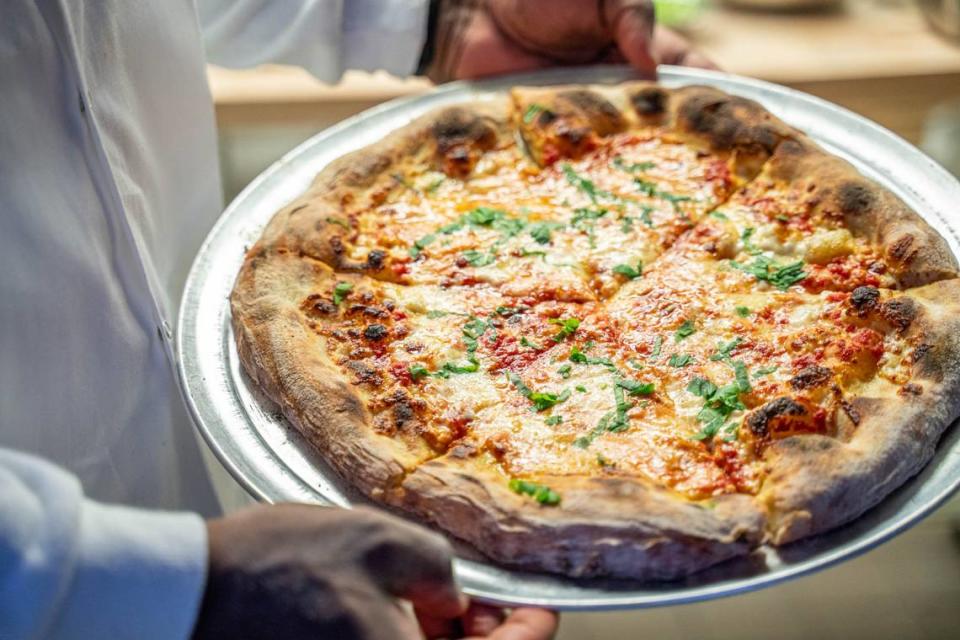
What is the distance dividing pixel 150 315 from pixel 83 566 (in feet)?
2.88

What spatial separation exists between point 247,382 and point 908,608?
2.46m

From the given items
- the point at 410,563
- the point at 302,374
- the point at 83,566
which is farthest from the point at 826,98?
Answer: the point at 83,566

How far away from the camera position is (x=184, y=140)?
2498mm

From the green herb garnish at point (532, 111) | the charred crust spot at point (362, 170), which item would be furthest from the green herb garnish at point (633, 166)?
the charred crust spot at point (362, 170)

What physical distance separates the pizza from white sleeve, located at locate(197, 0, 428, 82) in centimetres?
41

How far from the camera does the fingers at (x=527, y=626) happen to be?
1.61 m

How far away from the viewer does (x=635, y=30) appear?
3.02 meters

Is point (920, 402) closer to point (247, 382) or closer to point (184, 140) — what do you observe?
point (247, 382)

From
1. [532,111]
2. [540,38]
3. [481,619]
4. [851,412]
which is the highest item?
[540,38]

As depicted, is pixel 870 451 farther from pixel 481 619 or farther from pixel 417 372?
pixel 417 372

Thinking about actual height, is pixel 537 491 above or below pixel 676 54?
below

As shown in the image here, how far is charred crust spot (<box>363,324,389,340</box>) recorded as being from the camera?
2285 millimetres

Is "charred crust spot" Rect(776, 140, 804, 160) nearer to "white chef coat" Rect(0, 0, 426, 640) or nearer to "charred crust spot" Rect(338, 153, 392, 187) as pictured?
"charred crust spot" Rect(338, 153, 392, 187)

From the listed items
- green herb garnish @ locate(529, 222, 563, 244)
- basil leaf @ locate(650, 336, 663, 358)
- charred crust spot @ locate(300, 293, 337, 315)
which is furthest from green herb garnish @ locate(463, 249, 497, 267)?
basil leaf @ locate(650, 336, 663, 358)
